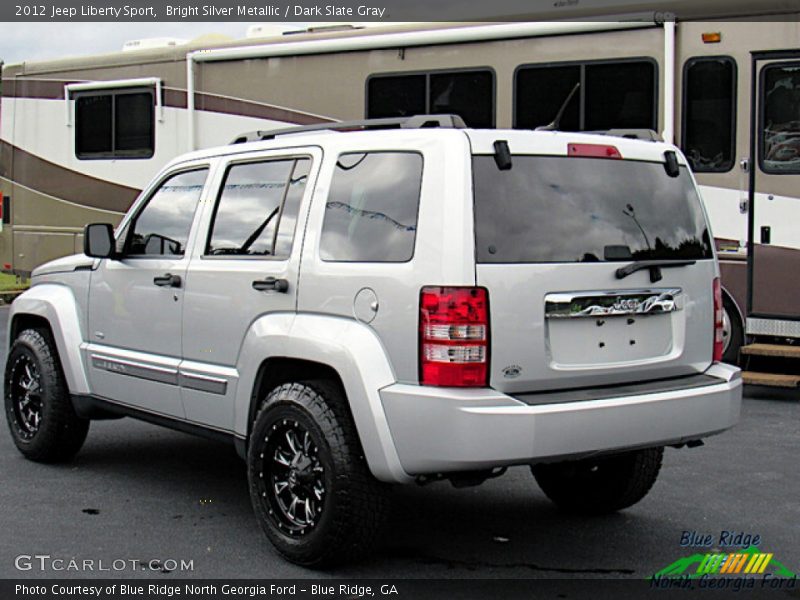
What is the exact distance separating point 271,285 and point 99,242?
1.53m

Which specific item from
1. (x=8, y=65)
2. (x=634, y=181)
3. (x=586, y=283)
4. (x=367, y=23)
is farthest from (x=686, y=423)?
(x=8, y=65)

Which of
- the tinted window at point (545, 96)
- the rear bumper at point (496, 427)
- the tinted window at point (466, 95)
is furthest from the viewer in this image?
the tinted window at point (466, 95)

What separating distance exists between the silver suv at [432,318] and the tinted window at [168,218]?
6cm

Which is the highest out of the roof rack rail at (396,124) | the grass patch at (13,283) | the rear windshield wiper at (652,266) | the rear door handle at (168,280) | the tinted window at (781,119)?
the tinted window at (781,119)

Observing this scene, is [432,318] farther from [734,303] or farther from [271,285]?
[734,303]

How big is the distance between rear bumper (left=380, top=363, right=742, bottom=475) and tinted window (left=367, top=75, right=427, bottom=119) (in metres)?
6.80

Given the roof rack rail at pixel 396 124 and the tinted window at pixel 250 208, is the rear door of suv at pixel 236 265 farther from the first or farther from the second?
the roof rack rail at pixel 396 124

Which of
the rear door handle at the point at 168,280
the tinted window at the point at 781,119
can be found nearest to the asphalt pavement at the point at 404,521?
the rear door handle at the point at 168,280

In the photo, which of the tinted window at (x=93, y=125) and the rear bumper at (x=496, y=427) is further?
the tinted window at (x=93, y=125)

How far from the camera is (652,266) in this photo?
5.12 meters

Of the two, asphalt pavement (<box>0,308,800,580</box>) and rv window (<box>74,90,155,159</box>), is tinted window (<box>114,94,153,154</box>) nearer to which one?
rv window (<box>74,90,155,159</box>)

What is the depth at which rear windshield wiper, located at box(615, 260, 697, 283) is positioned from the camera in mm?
5004

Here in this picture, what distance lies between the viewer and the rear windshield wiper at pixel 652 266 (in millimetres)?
5004

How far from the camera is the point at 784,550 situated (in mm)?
5484
